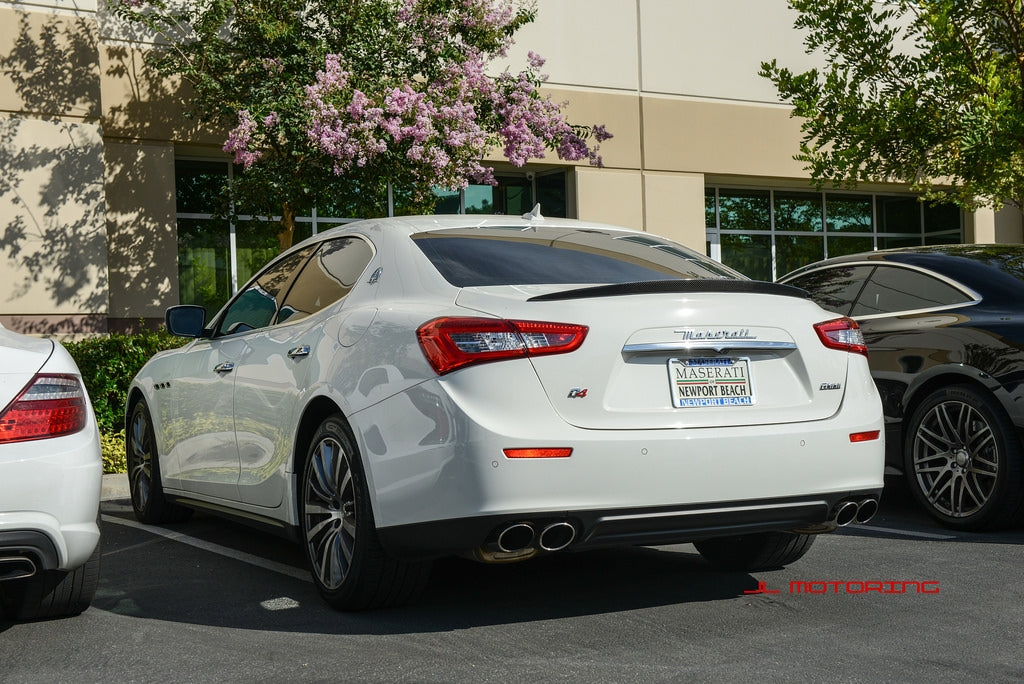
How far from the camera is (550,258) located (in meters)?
4.98

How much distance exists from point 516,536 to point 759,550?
Result: 67.9 inches

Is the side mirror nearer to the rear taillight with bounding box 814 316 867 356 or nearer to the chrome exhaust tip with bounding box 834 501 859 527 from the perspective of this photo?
the rear taillight with bounding box 814 316 867 356

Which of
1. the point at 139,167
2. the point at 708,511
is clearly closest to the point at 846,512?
the point at 708,511

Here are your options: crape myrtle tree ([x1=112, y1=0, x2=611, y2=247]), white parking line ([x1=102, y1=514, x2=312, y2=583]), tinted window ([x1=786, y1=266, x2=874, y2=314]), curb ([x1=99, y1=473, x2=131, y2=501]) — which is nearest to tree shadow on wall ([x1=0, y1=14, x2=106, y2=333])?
crape myrtle tree ([x1=112, y1=0, x2=611, y2=247])

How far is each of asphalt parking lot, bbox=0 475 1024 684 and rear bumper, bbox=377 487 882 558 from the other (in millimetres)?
350

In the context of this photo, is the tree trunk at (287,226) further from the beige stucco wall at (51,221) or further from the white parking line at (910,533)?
the white parking line at (910,533)

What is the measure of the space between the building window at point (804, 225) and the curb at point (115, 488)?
39.6 feet

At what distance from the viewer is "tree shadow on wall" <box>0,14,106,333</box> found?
46.1 feet

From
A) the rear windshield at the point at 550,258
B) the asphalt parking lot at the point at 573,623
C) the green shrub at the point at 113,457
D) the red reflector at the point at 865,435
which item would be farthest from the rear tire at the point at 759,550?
the green shrub at the point at 113,457

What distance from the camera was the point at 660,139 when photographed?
736 inches

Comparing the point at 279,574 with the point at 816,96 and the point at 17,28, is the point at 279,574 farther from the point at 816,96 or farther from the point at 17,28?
the point at 17,28

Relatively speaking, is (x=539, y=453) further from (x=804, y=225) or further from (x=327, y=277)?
(x=804, y=225)

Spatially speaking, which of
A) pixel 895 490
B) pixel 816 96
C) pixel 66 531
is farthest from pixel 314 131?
pixel 66 531

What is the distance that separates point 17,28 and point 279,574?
10624mm
